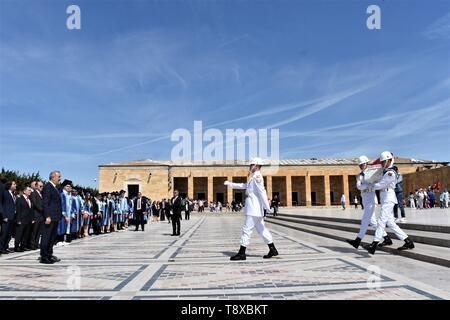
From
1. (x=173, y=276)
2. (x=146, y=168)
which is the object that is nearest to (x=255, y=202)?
(x=173, y=276)

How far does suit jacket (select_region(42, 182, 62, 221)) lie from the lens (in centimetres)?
778

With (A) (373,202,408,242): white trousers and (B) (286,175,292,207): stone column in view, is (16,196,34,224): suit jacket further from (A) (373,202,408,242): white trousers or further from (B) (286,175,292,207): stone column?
(B) (286,175,292,207): stone column

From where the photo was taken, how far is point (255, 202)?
751 cm

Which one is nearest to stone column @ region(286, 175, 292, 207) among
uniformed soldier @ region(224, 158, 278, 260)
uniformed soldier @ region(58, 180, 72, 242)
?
uniformed soldier @ region(58, 180, 72, 242)

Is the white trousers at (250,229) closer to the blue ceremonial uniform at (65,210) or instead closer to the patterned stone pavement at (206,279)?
the patterned stone pavement at (206,279)

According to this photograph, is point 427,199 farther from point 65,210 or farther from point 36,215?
point 36,215

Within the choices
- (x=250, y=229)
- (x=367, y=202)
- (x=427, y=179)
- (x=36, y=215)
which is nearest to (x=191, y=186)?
(x=427, y=179)

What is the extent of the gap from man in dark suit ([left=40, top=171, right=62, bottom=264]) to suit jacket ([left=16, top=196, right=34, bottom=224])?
2551 mm

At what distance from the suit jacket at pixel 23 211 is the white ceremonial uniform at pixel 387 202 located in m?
8.40

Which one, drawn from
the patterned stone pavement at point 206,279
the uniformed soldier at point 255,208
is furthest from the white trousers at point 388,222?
the uniformed soldier at point 255,208

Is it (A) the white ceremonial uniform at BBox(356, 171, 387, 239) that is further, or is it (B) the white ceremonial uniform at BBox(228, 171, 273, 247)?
(A) the white ceremonial uniform at BBox(356, 171, 387, 239)

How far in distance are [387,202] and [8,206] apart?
865 cm
